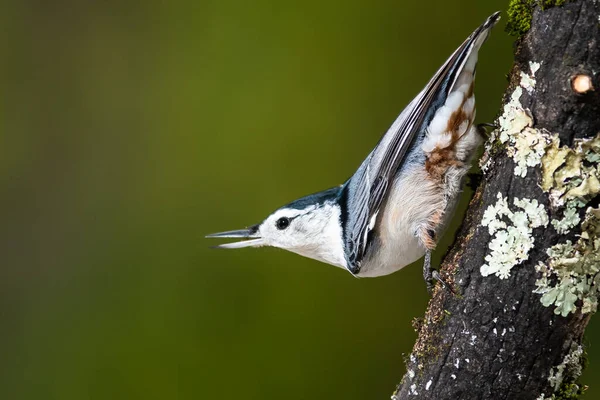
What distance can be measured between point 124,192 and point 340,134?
94 centimetres

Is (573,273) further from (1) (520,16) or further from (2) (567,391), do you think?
(1) (520,16)

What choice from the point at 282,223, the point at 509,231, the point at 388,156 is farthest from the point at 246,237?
the point at 509,231

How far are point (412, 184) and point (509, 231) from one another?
0.42 metres

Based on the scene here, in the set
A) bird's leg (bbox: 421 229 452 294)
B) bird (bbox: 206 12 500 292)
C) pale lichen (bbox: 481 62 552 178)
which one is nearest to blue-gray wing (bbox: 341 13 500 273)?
bird (bbox: 206 12 500 292)

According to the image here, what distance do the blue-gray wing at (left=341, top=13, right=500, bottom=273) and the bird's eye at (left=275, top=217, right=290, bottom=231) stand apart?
0.61ft

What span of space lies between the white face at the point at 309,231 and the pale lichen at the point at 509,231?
60 centimetres

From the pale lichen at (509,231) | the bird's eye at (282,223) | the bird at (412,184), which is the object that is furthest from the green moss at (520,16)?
the bird's eye at (282,223)

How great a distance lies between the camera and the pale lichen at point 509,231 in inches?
50.6

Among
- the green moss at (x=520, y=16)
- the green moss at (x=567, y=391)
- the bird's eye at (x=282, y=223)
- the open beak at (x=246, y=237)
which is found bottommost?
the green moss at (x=567, y=391)

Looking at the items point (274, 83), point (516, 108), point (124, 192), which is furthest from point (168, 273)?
point (516, 108)

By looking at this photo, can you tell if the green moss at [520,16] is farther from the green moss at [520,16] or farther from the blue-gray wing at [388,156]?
the blue-gray wing at [388,156]

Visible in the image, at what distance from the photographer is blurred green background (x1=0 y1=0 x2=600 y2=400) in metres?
2.65

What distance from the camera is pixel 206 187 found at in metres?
2.82

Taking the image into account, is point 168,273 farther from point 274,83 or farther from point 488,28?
point 488,28
